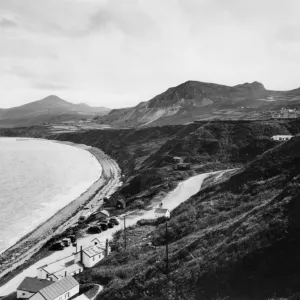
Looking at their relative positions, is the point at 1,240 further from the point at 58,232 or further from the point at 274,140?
the point at 274,140

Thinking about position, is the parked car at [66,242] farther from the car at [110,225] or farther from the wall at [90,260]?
the wall at [90,260]

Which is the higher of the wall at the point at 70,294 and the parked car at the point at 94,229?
the wall at the point at 70,294

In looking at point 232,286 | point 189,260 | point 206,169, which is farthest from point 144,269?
point 206,169

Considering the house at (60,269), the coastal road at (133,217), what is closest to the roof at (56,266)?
the house at (60,269)

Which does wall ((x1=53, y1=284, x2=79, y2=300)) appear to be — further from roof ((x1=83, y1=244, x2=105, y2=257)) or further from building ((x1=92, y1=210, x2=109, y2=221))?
building ((x1=92, y1=210, x2=109, y2=221))

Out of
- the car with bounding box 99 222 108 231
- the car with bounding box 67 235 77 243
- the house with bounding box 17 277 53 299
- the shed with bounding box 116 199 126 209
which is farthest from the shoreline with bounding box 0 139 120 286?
the car with bounding box 99 222 108 231

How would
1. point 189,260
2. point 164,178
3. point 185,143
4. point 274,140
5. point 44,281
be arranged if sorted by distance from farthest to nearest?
1. point 185,143
2. point 274,140
3. point 164,178
4. point 44,281
5. point 189,260
